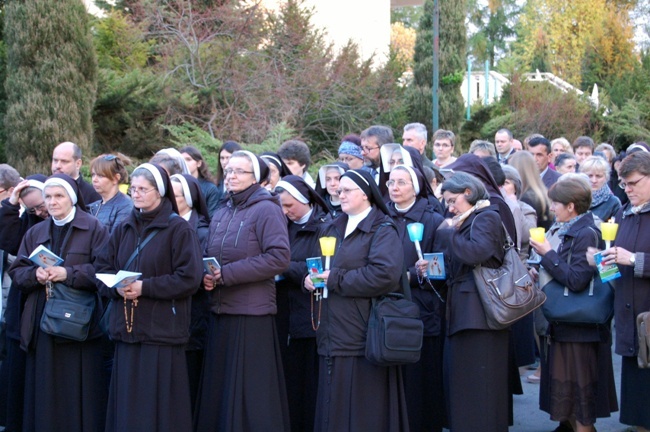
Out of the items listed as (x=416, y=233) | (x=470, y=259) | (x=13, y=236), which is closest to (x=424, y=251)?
(x=416, y=233)

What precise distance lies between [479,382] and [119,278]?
9.10ft

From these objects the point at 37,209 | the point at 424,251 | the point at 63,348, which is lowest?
the point at 63,348

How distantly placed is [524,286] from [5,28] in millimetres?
12007

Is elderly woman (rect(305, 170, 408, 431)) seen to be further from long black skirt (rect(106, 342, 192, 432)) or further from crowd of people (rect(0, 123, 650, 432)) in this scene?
long black skirt (rect(106, 342, 192, 432))

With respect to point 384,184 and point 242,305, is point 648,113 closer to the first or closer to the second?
point 384,184

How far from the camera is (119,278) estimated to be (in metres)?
5.85

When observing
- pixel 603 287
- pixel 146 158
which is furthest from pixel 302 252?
pixel 146 158

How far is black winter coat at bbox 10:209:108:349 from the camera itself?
6762 millimetres

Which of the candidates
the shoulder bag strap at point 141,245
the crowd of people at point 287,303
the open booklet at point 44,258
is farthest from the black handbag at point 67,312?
the shoulder bag strap at point 141,245

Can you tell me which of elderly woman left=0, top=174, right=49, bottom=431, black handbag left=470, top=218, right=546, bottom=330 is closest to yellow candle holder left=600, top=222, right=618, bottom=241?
black handbag left=470, top=218, right=546, bottom=330

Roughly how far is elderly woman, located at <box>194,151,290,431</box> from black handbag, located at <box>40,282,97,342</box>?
1012mm

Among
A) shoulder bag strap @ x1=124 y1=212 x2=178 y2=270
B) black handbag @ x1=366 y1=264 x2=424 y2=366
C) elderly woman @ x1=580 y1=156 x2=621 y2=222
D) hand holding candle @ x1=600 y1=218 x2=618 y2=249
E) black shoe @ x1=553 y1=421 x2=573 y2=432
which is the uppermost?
elderly woman @ x1=580 y1=156 x2=621 y2=222

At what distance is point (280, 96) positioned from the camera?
58.3 feet

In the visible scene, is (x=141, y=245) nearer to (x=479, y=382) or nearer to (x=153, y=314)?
(x=153, y=314)
